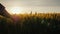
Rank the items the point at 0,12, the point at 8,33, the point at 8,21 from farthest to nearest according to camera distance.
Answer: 1. the point at 0,12
2. the point at 8,21
3. the point at 8,33

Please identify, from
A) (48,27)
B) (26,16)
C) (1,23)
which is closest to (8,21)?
(1,23)

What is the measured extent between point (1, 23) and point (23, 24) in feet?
2.35

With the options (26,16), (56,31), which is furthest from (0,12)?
(56,31)

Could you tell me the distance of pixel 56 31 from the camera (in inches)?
269

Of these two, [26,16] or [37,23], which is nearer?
[37,23]

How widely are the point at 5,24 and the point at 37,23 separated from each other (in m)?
1.00

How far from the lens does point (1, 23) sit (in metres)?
6.99

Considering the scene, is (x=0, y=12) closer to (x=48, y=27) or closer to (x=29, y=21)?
(x=29, y=21)

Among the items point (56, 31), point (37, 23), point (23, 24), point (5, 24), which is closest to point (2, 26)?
point (5, 24)

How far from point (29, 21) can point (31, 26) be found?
0.29 meters

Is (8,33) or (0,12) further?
(0,12)

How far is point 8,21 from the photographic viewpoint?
7.14m

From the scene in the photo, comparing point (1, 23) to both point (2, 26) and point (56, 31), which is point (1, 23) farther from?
point (56, 31)

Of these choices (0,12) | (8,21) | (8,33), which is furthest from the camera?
(0,12)
